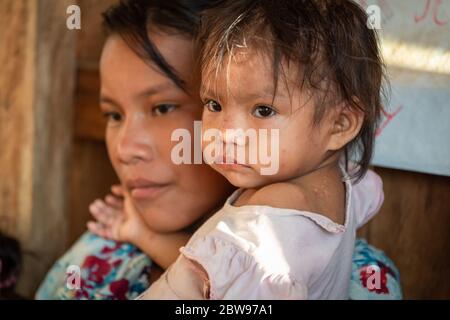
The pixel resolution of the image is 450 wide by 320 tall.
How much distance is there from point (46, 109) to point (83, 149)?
19cm

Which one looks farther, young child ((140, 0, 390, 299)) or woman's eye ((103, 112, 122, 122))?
woman's eye ((103, 112, 122, 122))

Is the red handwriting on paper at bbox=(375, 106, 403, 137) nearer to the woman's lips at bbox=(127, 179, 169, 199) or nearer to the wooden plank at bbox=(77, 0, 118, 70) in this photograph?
the woman's lips at bbox=(127, 179, 169, 199)

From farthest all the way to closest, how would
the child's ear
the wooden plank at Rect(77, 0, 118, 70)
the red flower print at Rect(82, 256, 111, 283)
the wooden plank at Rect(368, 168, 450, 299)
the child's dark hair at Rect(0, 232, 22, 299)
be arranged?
the wooden plank at Rect(77, 0, 118, 70), the child's dark hair at Rect(0, 232, 22, 299), the red flower print at Rect(82, 256, 111, 283), the wooden plank at Rect(368, 168, 450, 299), the child's ear

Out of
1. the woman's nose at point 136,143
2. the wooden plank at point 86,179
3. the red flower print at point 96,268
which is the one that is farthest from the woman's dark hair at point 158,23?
the wooden plank at point 86,179

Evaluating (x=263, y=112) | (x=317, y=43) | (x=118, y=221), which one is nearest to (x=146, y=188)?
(x=118, y=221)

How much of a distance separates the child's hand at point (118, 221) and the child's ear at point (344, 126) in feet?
1.84

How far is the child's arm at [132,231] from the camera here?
4.55 ft

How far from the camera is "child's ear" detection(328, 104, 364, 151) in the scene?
3.35ft

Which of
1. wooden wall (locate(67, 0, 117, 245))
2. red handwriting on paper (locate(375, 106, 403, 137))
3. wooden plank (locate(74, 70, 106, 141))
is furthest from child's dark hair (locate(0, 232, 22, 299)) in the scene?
red handwriting on paper (locate(375, 106, 403, 137))

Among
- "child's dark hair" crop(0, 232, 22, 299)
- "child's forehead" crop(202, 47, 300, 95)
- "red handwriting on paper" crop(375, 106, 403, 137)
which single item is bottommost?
"child's dark hair" crop(0, 232, 22, 299)

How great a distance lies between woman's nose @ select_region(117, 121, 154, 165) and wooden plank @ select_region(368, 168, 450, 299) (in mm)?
472

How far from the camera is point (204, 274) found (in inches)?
36.8

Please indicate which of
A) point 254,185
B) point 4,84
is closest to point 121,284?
point 254,185

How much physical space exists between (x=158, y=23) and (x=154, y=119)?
19 cm
